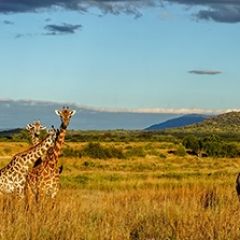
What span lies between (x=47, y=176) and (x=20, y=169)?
0.98 m

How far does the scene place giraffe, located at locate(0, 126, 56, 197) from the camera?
535 inches

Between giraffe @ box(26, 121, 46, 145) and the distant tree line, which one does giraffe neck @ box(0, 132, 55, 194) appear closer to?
giraffe @ box(26, 121, 46, 145)

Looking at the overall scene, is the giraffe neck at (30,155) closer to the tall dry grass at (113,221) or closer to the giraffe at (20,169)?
the giraffe at (20,169)

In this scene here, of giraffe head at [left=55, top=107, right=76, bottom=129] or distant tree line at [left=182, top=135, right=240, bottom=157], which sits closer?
giraffe head at [left=55, top=107, right=76, bottom=129]

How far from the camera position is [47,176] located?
13094 millimetres

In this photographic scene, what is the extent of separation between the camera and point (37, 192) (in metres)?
12.9

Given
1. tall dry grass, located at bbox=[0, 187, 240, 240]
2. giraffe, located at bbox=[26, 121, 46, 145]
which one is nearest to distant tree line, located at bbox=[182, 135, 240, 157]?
giraffe, located at bbox=[26, 121, 46, 145]

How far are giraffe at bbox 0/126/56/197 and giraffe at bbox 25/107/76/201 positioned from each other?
27 centimetres

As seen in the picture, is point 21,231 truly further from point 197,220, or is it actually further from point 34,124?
point 34,124

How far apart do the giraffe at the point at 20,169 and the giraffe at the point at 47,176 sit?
10.8 inches

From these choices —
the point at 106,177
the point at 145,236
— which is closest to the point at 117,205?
the point at 145,236

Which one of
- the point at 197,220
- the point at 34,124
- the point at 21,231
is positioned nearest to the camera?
the point at 21,231

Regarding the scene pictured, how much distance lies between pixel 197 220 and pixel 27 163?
4265 millimetres

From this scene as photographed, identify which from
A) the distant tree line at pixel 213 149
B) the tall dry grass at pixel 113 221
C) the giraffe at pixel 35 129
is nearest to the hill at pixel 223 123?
the distant tree line at pixel 213 149
